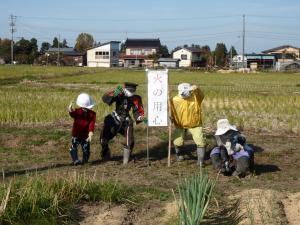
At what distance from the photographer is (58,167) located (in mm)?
7402

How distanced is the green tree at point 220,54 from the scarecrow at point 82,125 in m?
75.8

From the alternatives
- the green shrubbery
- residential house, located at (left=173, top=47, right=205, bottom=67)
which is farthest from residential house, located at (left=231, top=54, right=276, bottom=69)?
the green shrubbery

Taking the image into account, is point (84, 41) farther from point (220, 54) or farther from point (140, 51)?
point (220, 54)

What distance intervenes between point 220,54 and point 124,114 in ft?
251

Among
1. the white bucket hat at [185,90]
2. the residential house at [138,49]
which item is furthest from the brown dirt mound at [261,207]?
the residential house at [138,49]

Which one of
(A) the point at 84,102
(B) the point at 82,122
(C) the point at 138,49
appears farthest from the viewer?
(C) the point at 138,49

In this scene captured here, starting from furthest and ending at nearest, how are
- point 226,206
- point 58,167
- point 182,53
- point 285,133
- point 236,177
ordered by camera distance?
point 182,53 → point 285,133 → point 58,167 → point 236,177 → point 226,206

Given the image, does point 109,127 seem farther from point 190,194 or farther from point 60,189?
point 190,194

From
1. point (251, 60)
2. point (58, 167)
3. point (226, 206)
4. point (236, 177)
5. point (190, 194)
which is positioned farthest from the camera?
point (251, 60)

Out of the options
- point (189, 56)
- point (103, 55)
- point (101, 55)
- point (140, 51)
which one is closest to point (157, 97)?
point (103, 55)

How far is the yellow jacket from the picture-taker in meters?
7.59

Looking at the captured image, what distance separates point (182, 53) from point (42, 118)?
79.3m

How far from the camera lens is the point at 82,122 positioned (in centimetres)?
766

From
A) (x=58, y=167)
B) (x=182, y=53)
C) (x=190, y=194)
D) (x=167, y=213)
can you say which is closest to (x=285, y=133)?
(x=58, y=167)
